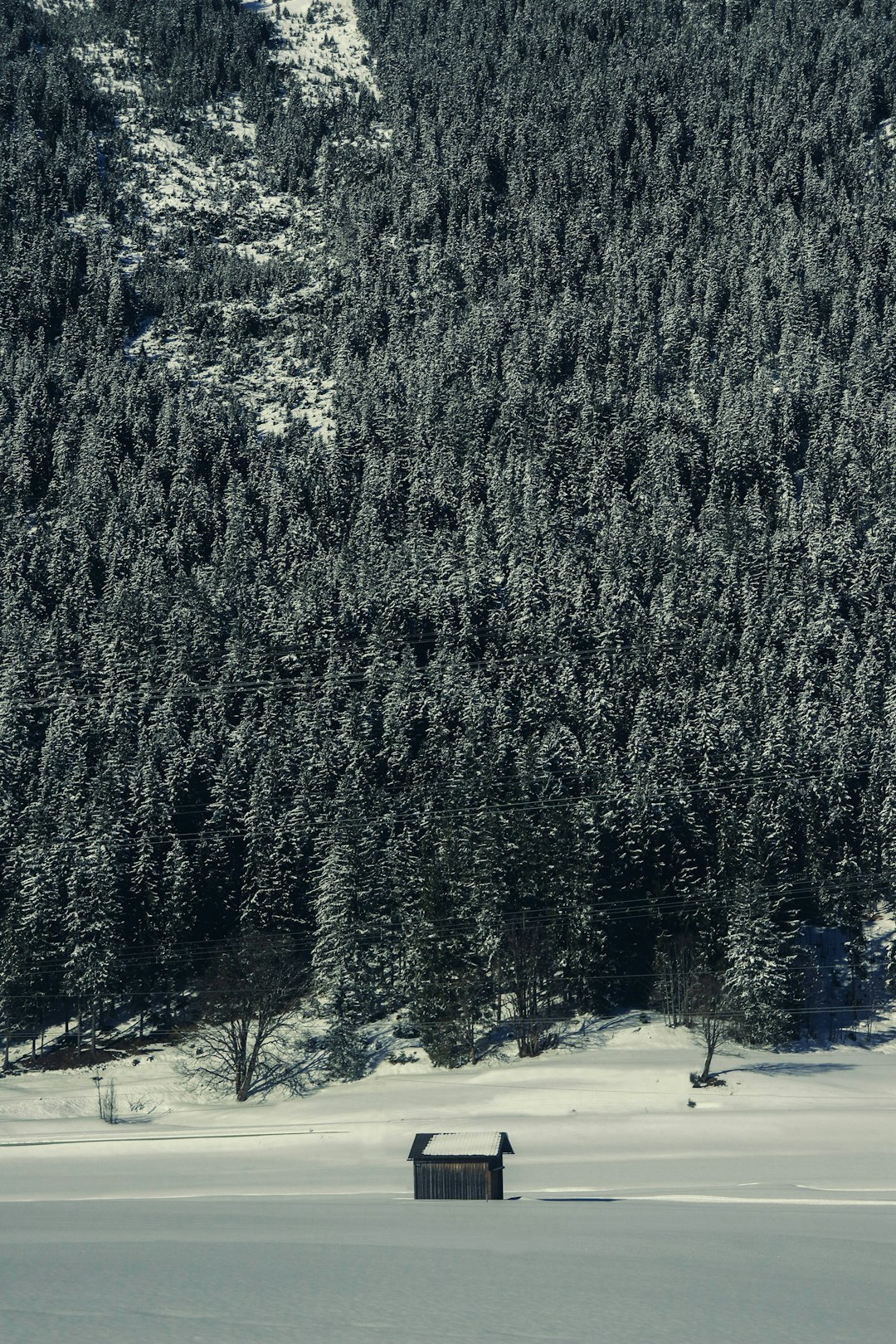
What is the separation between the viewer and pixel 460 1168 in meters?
34.2

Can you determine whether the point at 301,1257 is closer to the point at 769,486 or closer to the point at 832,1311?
the point at 832,1311

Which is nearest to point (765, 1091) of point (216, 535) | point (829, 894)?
point (829, 894)

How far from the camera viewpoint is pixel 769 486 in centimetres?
16488

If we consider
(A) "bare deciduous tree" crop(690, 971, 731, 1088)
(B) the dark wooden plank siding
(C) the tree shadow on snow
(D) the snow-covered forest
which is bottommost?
(B) the dark wooden plank siding

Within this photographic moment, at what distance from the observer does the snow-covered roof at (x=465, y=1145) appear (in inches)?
1357

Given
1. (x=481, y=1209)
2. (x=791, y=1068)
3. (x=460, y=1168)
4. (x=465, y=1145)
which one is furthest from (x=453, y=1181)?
(x=791, y=1068)

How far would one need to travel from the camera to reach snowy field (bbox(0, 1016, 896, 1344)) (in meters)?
14.8

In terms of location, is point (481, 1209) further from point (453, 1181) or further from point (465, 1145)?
point (465, 1145)

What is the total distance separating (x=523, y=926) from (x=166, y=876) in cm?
2548

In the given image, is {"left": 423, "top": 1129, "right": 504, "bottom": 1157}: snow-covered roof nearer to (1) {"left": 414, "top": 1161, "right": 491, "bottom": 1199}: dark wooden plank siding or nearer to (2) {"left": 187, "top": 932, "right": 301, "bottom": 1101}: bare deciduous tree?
(1) {"left": 414, "top": 1161, "right": 491, "bottom": 1199}: dark wooden plank siding

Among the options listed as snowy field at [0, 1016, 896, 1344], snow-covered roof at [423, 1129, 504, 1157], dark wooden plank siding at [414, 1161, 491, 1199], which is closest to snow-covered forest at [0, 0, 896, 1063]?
snowy field at [0, 1016, 896, 1344]

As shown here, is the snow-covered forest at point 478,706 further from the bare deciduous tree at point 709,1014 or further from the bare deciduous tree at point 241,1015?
the bare deciduous tree at point 241,1015

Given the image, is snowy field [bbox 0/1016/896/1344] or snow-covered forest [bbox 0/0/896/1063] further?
snow-covered forest [bbox 0/0/896/1063]

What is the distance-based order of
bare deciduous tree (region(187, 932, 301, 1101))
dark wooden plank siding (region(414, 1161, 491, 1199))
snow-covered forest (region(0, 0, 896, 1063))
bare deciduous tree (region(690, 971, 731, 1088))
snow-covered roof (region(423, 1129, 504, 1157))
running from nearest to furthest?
1. dark wooden plank siding (region(414, 1161, 491, 1199))
2. snow-covered roof (region(423, 1129, 504, 1157))
3. bare deciduous tree (region(690, 971, 731, 1088))
4. bare deciduous tree (region(187, 932, 301, 1101))
5. snow-covered forest (region(0, 0, 896, 1063))
